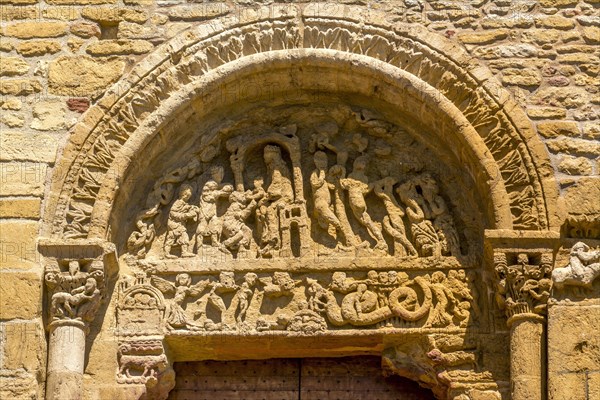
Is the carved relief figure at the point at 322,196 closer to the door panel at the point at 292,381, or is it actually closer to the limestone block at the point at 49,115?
the door panel at the point at 292,381

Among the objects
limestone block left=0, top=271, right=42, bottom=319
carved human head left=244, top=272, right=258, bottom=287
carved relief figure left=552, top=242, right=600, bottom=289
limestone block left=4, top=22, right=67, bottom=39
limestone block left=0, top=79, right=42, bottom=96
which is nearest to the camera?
carved relief figure left=552, top=242, right=600, bottom=289

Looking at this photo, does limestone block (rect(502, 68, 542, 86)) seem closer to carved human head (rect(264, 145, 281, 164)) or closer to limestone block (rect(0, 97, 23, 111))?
carved human head (rect(264, 145, 281, 164))

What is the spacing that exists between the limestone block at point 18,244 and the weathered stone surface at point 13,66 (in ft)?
3.15

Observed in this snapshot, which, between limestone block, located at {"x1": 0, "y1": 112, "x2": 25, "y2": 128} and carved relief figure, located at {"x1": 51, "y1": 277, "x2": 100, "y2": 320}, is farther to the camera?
limestone block, located at {"x1": 0, "y1": 112, "x2": 25, "y2": 128}

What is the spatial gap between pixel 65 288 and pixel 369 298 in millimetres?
1799

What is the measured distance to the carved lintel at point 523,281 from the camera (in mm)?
9211

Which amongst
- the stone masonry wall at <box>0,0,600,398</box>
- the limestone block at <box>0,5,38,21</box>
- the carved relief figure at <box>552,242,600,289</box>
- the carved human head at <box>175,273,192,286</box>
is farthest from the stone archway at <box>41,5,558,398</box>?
the limestone block at <box>0,5,38,21</box>

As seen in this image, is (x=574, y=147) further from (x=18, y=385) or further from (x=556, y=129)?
(x=18, y=385)

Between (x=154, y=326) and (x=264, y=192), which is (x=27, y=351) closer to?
(x=154, y=326)

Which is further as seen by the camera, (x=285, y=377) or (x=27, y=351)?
(x=285, y=377)

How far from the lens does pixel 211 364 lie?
32.6 ft

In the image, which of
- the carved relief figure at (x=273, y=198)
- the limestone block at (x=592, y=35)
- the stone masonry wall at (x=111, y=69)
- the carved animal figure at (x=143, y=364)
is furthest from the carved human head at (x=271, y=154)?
the limestone block at (x=592, y=35)

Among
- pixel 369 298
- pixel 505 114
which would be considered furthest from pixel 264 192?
pixel 505 114

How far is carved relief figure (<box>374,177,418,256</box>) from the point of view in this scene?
9.77m
